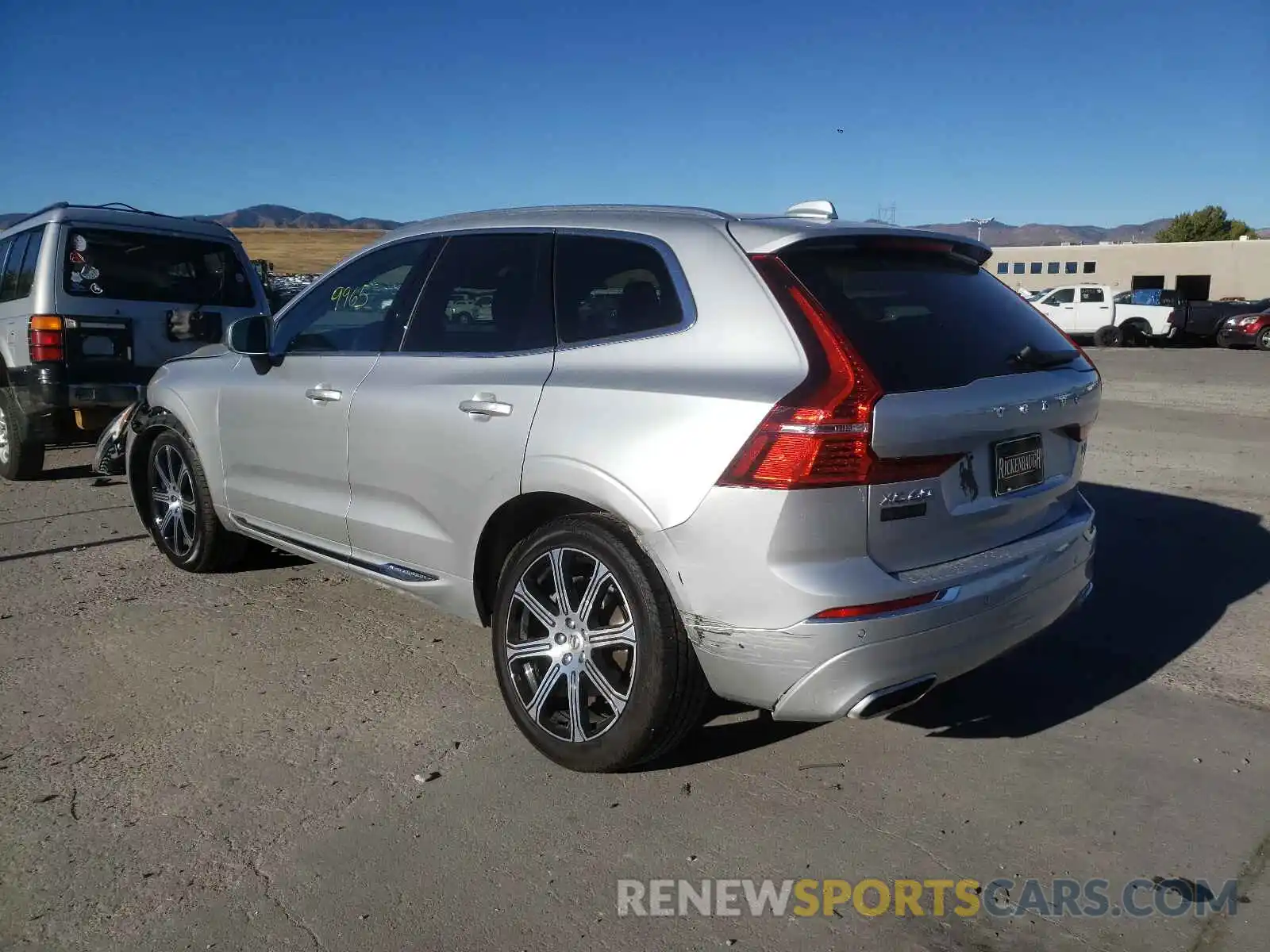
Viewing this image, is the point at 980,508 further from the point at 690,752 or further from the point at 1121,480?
the point at 1121,480

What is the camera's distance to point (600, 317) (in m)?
3.51

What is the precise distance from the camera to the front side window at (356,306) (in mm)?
4352

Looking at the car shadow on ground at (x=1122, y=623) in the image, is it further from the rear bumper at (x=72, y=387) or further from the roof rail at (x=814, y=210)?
the rear bumper at (x=72, y=387)

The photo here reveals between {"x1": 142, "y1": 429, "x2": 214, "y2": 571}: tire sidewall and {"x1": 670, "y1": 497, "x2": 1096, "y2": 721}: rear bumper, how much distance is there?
10.9ft

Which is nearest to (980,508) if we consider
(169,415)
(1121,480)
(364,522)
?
(364,522)

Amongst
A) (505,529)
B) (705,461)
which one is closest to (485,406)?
(505,529)

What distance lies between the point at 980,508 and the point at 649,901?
1466mm

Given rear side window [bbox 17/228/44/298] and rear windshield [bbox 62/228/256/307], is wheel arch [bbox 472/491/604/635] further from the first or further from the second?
rear side window [bbox 17/228/44/298]

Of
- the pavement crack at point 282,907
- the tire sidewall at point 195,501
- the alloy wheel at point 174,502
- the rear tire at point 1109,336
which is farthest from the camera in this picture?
the rear tire at point 1109,336

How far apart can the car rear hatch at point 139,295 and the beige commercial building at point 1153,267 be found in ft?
159

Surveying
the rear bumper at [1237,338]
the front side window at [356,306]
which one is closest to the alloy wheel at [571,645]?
the front side window at [356,306]

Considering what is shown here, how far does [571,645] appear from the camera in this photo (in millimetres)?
3406

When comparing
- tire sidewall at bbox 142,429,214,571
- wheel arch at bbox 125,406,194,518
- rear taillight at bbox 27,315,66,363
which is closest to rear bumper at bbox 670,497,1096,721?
tire sidewall at bbox 142,429,214,571

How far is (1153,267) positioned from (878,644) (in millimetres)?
60823
